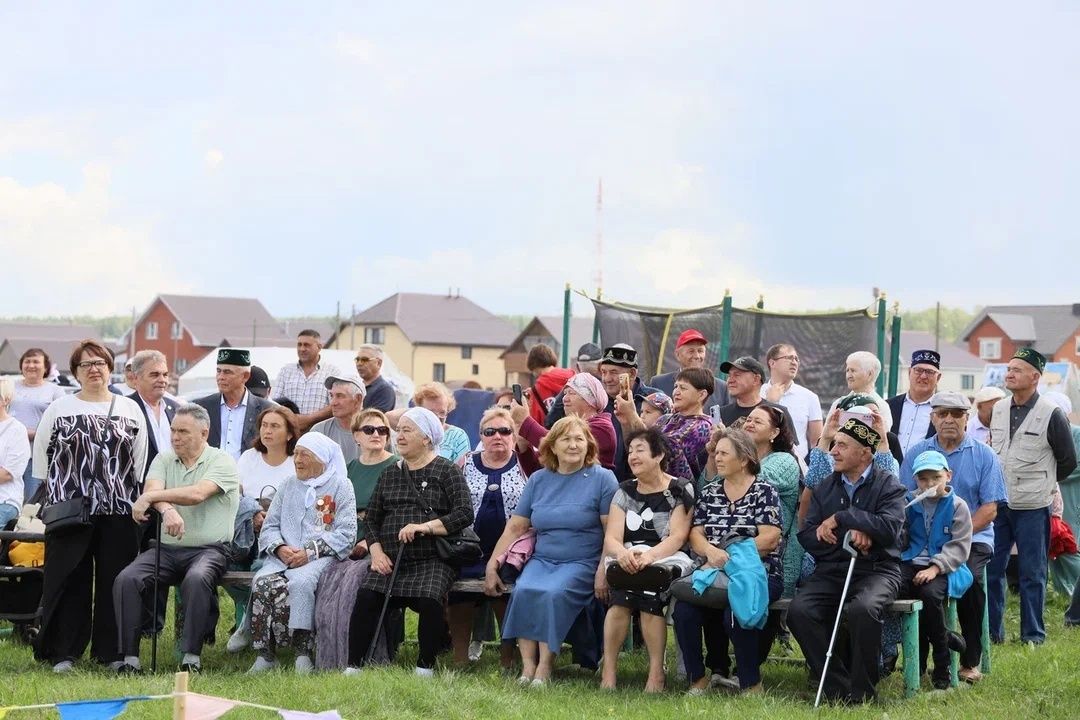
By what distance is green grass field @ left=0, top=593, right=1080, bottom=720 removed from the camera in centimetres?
673

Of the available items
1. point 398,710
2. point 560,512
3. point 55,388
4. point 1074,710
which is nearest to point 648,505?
point 560,512

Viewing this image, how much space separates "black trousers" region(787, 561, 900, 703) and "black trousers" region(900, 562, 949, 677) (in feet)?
0.54

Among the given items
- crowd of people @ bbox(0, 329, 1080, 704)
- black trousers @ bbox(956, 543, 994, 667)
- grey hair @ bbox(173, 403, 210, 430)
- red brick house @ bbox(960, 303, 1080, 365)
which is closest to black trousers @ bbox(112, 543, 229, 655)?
crowd of people @ bbox(0, 329, 1080, 704)

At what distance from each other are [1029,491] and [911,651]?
2.30 meters

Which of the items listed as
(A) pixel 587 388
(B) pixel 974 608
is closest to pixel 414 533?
(A) pixel 587 388

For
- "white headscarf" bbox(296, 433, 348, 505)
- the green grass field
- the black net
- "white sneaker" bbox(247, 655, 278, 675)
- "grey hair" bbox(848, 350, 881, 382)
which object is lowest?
"white sneaker" bbox(247, 655, 278, 675)

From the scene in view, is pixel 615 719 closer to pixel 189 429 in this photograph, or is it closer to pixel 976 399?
pixel 189 429

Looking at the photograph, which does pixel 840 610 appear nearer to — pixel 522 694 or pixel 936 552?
pixel 936 552

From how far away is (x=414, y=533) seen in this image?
8039mm

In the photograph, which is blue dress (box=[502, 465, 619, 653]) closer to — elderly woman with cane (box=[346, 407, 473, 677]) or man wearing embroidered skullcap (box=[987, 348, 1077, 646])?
elderly woman with cane (box=[346, 407, 473, 677])

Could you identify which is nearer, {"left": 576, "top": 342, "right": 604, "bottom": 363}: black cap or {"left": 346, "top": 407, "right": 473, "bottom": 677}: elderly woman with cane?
{"left": 346, "top": 407, "right": 473, "bottom": 677}: elderly woman with cane

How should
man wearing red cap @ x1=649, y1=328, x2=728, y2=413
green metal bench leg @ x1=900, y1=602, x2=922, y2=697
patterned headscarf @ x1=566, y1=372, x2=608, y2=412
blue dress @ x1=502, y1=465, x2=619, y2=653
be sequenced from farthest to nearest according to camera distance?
1. man wearing red cap @ x1=649, y1=328, x2=728, y2=413
2. patterned headscarf @ x1=566, y1=372, x2=608, y2=412
3. blue dress @ x1=502, y1=465, x2=619, y2=653
4. green metal bench leg @ x1=900, y1=602, x2=922, y2=697

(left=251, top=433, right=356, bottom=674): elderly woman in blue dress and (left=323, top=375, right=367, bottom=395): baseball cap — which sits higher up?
(left=323, top=375, right=367, bottom=395): baseball cap

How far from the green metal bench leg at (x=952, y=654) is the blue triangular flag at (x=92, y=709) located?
4.39m
